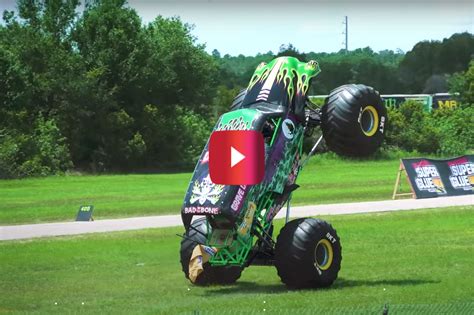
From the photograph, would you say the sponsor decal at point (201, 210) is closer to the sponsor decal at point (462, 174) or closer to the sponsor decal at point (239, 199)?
the sponsor decal at point (239, 199)

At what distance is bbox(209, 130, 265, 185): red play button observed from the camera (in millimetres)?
12219

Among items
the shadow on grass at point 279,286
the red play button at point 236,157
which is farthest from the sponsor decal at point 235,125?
the shadow on grass at point 279,286

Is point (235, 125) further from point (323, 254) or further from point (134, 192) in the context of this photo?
point (134, 192)

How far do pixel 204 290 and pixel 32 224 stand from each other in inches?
531

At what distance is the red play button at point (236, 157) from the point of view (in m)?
12.2

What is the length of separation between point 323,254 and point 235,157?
2.30 meters

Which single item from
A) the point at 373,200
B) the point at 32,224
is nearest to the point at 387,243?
the point at 32,224

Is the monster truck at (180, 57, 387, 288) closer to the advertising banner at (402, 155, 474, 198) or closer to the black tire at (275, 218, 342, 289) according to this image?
the black tire at (275, 218, 342, 289)

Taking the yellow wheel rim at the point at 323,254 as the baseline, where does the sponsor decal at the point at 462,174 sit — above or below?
below

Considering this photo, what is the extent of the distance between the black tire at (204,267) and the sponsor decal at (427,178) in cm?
1974

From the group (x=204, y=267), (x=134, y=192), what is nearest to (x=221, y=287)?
(x=204, y=267)

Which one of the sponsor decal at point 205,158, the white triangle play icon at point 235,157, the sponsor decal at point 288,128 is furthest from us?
the sponsor decal at point 288,128

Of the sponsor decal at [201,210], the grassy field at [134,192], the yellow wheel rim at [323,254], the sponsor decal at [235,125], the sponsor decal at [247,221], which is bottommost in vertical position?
the grassy field at [134,192]

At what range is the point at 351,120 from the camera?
45.9 ft
